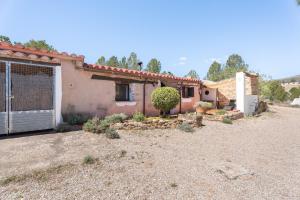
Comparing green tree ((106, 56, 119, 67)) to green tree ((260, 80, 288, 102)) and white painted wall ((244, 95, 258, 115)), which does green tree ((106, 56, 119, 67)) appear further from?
white painted wall ((244, 95, 258, 115))

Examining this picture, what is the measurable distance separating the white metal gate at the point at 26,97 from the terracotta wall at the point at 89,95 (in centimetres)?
102

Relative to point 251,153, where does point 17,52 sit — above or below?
above

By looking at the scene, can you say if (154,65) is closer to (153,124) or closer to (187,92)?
(187,92)

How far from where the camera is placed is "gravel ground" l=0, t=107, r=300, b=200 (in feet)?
13.8

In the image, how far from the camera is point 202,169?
5.72m

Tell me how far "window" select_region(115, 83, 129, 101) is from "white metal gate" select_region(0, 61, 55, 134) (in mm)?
4354

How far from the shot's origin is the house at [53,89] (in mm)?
7453

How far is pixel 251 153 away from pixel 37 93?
8.11 metres

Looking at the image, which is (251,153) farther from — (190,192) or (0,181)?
(0,181)

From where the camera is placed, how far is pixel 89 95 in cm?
1050

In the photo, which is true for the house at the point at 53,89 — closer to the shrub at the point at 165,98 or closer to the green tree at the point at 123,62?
the shrub at the point at 165,98

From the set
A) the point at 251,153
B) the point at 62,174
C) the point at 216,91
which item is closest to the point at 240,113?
the point at 216,91

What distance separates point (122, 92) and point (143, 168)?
7.73m

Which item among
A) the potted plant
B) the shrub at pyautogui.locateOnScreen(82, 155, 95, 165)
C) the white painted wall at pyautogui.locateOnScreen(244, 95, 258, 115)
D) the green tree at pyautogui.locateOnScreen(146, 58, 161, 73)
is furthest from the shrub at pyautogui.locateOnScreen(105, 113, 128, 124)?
the green tree at pyautogui.locateOnScreen(146, 58, 161, 73)
